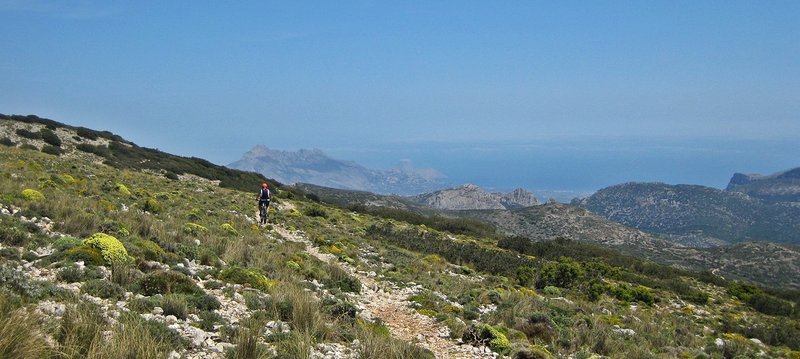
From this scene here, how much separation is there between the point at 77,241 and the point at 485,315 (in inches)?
424

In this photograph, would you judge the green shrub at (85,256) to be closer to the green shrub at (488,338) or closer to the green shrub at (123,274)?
the green shrub at (123,274)

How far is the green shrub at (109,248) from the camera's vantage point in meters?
11.1

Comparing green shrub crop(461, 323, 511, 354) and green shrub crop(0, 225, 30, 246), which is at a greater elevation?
green shrub crop(0, 225, 30, 246)

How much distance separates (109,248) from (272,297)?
4329 millimetres

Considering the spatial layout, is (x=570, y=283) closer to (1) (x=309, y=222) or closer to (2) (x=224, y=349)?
(1) (x=309, y=222)

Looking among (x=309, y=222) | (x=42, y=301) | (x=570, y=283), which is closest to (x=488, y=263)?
(x=570, y=283)

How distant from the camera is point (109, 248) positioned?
11391 millimetres

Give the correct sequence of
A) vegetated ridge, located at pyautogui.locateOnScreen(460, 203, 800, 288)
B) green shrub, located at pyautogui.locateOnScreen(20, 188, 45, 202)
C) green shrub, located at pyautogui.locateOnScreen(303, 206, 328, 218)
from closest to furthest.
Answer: green shrub, located at pyautogui.locateOnScreen(20, 188, 45, 202) < green shrub, located at pyautogui.locateOnScreen(303, 206, 328, 218) < vegetated ridge, located at pyautogui.locateOnScreen(460, 203, 800, 288)

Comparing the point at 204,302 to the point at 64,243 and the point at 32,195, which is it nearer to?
the point at 64,243

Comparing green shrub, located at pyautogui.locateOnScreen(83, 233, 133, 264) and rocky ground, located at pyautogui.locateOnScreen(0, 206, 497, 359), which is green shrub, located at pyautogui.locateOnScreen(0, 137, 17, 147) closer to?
rocky ground, located at pyautogui.locateOnScreen(0, 206, 497, 359)

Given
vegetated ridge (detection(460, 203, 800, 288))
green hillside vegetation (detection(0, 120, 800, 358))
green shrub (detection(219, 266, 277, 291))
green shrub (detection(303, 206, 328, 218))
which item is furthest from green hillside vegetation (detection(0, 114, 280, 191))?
vegetated ridge (detection(460, 203, 800, 288))

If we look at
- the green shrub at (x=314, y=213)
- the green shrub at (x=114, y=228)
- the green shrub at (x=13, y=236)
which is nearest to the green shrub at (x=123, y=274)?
the green shrub at (x=13, y=236)

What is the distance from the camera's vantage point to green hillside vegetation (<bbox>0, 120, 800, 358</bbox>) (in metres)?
7.34

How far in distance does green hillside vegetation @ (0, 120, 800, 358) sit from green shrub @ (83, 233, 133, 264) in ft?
0.15
